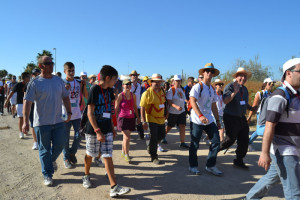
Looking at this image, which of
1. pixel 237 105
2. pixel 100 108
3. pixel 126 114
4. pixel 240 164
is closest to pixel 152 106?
pixel 126 114

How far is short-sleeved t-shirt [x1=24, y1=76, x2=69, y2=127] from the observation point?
3.44 metres

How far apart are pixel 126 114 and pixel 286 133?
338 cm

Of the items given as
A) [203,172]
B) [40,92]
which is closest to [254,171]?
[203,172]

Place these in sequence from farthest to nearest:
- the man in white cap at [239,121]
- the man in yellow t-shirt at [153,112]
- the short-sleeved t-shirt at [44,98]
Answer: the man in yellow t-shirt at [153,112]
the man in white cap at [239,121]
the short-sleeved t-shirt at [44,98]

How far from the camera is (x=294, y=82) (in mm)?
2309

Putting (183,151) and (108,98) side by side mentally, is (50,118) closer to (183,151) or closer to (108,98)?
(108,98)

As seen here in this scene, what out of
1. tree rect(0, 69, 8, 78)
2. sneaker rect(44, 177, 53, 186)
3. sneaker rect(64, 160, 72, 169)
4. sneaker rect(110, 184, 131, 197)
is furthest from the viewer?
tree rect(0, 69, 8, 78)

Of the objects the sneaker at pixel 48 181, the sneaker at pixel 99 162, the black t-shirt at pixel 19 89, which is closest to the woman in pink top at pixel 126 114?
the sneaker at pixel 99 162

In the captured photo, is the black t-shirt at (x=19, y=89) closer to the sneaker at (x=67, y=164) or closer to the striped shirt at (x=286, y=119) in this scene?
the sneaker at (x=67, y=164)

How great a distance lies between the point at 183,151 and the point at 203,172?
4.67 feet

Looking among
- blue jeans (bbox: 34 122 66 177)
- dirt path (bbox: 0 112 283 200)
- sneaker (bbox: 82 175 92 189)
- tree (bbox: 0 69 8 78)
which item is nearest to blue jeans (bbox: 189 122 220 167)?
dirt path (bbox: 0 112 283 200)

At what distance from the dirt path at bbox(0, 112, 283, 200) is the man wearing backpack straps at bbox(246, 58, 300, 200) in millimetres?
1294

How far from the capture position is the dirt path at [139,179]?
336cm

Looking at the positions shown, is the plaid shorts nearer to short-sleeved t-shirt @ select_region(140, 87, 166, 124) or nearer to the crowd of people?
the crowd of people
